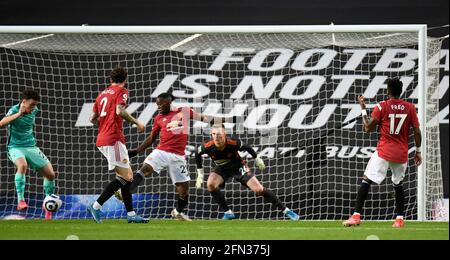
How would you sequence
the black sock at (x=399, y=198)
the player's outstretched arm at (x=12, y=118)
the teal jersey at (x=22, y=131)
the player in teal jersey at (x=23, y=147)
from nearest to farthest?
1. the black sock at (x=399, y=198)
2. the player's outstretched arm at (x=12, y=118)
3. the player in teal jersey at (x=23, y=147)
4. the teal jersey at (x=22, y=131)

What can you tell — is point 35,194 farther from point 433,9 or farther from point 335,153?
point 433,9

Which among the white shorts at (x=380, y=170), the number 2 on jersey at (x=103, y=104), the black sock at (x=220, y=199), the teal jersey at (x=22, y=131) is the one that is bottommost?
the black sock at (x=220, y=199)

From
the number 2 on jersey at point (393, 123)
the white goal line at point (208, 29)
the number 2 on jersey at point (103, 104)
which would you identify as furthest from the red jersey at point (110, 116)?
the number 2 on jersey at point (393, 123)

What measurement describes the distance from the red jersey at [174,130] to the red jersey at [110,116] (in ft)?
5.02

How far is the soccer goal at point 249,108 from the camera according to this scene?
14578 mm

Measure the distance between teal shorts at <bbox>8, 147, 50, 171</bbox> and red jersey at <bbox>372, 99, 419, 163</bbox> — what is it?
448cm

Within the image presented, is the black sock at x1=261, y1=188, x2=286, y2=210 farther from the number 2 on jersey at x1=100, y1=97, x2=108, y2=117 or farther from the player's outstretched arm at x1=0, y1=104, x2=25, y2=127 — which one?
the player's outstretched arm at x1=0, y1=104, x2=25, y2=127

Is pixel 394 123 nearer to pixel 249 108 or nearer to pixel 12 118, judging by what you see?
pixel 249 108

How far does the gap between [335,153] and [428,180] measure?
5.25ft

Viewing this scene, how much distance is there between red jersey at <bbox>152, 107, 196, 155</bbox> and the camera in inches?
512

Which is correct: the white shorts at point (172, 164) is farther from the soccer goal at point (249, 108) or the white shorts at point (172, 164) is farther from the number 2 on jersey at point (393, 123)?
the number 2 on jersey at point (393, 123)

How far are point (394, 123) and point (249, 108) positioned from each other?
3.90 meters

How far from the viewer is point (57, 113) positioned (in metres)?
14.8
